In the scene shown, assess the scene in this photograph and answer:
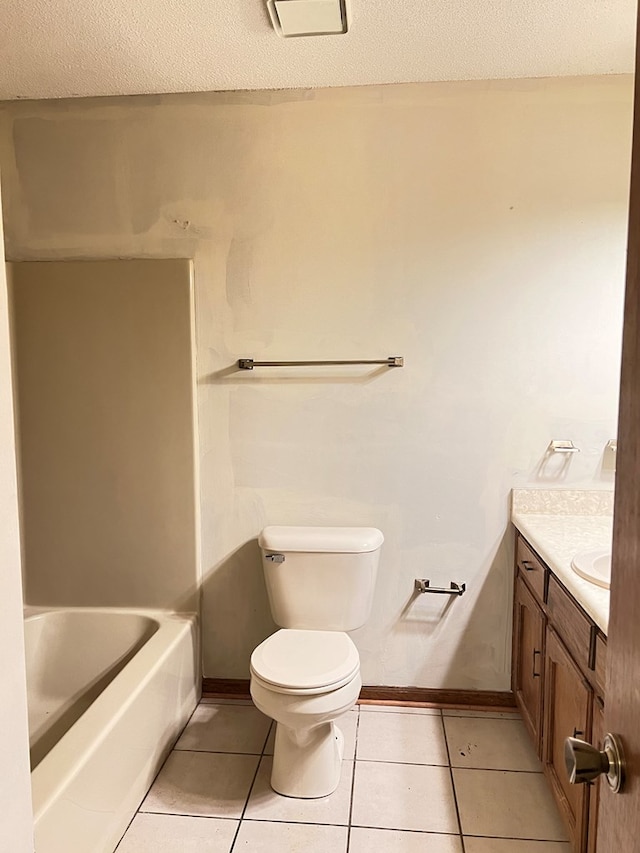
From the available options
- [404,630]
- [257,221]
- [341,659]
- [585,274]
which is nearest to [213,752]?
[341,659]

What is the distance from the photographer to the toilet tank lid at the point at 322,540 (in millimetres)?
2391

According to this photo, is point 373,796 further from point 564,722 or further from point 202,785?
point 564,722

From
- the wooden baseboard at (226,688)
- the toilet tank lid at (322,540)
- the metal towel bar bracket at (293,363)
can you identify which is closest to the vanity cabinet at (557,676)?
the toilet tank lid at (322,540)

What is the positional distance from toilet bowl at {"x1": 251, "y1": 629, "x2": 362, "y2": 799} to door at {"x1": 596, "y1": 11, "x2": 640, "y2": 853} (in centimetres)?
130

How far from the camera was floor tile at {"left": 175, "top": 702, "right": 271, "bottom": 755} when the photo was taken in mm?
2361

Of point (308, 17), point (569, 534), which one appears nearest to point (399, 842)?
point (569, 534)

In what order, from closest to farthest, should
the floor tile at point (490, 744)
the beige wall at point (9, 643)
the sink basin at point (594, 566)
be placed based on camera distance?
the beige wall at point (9, 643) → the sink basin at point (594, 566) → the floor tile at point (490, 744)

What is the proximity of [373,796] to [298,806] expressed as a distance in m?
0.24

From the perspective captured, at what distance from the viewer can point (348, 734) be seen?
7.91 feet

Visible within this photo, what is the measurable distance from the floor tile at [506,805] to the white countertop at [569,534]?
2.50ft

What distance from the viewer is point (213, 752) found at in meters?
2.32

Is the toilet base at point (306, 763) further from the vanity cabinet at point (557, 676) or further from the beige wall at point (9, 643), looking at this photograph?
the beige wall at point (9, 643)

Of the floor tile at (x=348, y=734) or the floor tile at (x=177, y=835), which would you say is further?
the floor tile at (x=348, y=734)

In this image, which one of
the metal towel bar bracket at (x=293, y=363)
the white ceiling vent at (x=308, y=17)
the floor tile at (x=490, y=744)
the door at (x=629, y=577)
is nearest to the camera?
the door at (x=629, y=577)
